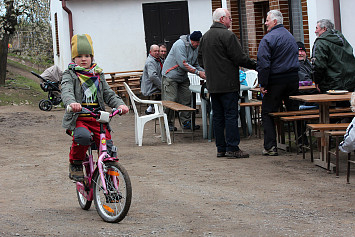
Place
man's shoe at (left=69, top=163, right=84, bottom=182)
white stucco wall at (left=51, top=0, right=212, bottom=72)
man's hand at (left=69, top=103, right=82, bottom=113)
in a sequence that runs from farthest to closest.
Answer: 1. white stucco wall at (left=51, top=0, right=212, bottom=72)
2. man's shoe at (left=69, top=163, right=84, bottom=182)
3. man's hand at (left=69, top=103, right=82, bottom=113)

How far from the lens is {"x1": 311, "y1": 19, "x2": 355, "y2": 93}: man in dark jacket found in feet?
32.1

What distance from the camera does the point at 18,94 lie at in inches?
956

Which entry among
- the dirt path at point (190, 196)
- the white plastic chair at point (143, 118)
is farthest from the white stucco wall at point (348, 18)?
the white plastic chair at point (143, 118)

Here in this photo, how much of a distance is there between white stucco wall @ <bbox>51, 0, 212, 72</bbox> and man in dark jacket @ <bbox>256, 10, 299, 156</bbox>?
12.9 meters

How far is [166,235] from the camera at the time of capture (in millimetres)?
5723

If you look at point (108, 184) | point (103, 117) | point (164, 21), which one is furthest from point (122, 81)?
point (108, 184)

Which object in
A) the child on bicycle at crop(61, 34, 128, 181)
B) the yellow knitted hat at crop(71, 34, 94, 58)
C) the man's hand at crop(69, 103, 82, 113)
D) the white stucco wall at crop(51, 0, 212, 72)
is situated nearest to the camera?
the man's hand at crop(69, 103, 82, 113)

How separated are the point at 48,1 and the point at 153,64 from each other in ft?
55.5

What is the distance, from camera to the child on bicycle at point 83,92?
21.2 ft

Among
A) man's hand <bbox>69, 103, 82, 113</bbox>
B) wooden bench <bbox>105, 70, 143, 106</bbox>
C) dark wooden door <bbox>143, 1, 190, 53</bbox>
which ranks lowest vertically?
wooden bench <bbox>105, 70, 143, 106</bbox>

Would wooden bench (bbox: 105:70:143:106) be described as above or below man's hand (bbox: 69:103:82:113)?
below

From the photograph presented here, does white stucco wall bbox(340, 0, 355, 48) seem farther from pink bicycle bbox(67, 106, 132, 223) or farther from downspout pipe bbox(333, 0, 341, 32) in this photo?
pink bicycle bbox(67, 106, 132, 223)

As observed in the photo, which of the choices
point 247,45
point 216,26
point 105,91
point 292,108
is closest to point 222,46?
point 216,26

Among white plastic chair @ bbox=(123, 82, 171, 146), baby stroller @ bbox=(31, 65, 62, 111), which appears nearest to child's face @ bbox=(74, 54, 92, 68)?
white plastic chair @ bbox=(123, 82, 171, 146)
